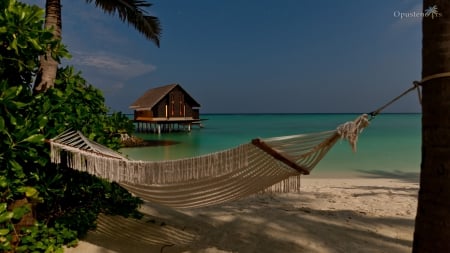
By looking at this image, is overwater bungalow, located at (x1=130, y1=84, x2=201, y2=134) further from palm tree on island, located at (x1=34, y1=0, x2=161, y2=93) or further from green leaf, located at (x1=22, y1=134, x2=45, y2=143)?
green leaf, located at (x1=22, y1=134, x2=45, y2=143)

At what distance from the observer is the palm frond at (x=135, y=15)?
419 cm

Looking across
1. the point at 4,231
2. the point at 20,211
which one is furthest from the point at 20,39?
the point at 4,231

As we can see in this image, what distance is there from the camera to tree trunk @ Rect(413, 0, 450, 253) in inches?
44.4

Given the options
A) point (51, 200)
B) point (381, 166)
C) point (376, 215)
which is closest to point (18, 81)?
point (51, 200)

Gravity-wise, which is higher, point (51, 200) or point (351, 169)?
point (51, 200)

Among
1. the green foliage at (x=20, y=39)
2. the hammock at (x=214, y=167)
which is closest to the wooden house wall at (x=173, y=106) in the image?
the green foliage at (x=20, y=39)

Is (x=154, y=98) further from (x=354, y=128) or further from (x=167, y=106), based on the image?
(x=354, y=128)

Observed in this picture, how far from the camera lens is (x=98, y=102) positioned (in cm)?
278

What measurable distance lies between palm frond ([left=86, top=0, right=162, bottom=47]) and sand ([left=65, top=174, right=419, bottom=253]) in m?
2.75

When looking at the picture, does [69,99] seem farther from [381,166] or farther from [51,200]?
[381,166]

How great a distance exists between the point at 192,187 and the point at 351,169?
28.0ft

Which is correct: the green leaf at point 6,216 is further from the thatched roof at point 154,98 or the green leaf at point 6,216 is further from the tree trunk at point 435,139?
the thatched roof at point 154,98

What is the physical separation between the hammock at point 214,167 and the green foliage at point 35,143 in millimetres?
184

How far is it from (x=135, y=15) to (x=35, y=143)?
2.98 m
